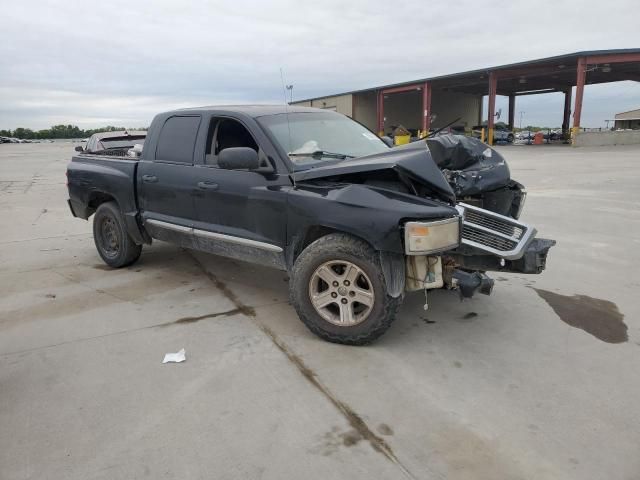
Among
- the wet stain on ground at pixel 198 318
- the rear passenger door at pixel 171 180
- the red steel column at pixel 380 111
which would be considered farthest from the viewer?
the red steel column at pixel 380 111

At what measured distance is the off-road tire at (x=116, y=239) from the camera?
18.0 ft

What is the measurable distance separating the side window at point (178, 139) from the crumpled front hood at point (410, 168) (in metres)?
1.68

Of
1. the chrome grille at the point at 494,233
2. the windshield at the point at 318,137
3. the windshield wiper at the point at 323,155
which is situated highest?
the windshield at the point at 318,137

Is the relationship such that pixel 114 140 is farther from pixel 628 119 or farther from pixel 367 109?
pixel 628 119

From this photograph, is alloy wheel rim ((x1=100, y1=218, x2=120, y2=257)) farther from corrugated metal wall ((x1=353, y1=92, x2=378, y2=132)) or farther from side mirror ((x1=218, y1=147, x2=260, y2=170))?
corrugated metal wall ((x1=353, y1=92, x2=378, y2=132))

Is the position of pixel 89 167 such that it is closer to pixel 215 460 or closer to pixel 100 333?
pixel 100 333

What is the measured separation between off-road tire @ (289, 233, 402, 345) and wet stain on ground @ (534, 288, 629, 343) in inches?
65.3

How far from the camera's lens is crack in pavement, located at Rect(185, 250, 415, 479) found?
2410 millimetres

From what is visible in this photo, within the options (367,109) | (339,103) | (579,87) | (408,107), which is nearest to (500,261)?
(579,87)

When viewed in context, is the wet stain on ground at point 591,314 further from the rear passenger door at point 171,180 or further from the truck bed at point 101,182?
the truck bed at point 101,182

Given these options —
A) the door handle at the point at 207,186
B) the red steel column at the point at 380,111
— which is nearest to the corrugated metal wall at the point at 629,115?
the red steel column at the point at 380,111

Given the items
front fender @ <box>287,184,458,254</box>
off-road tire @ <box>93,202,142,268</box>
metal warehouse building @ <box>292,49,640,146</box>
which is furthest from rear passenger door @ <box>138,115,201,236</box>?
metal warehouse building @ <box>292,49,640,146</box>

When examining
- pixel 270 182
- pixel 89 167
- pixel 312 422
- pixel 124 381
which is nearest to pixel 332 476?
pixel 312 422

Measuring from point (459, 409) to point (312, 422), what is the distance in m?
0.85
